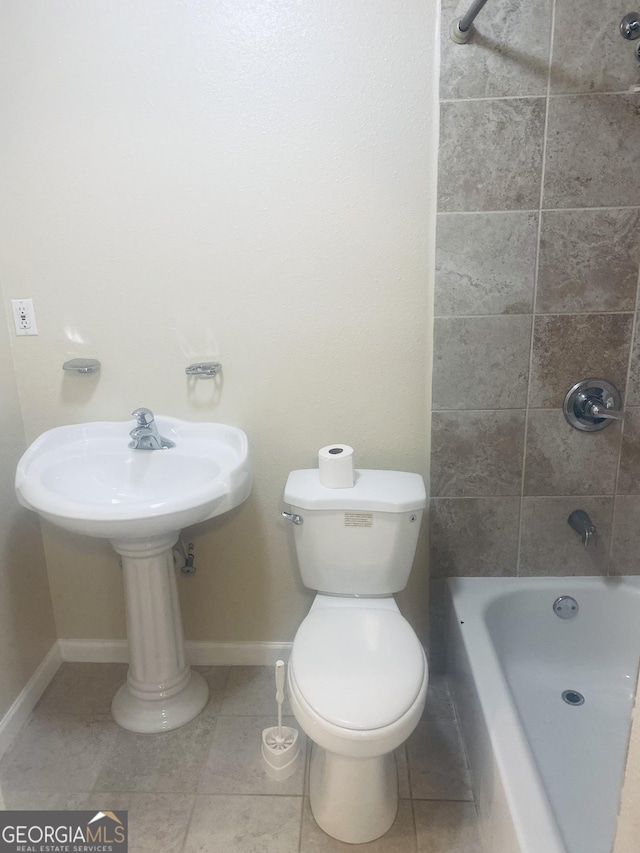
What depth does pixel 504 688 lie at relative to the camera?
1.52m

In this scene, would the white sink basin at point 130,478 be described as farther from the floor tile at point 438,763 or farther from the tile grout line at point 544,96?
the tile grout line at point 544,96

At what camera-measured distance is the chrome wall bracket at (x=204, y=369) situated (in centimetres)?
184

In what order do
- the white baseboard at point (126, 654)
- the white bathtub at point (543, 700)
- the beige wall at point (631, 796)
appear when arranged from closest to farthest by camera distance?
the beige wall at point (631, 796), the white bathtub at point (543, 700), the white baseboard at point (126, 654)

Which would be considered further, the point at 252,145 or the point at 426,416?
the point at 426,416

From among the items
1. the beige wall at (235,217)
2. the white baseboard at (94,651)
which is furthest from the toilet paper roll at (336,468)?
the white baseboard at (94,651)

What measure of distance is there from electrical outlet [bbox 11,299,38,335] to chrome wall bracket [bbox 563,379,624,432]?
1556 millimetres

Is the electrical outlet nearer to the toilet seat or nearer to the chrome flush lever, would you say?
the chrome flush lever

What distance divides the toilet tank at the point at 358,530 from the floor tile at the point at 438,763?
437 mm

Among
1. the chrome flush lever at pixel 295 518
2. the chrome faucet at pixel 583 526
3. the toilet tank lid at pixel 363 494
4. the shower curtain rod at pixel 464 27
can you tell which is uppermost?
the shower curtain rod at pixel 464 27

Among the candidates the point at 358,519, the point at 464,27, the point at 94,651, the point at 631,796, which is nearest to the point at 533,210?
the point at 464,27

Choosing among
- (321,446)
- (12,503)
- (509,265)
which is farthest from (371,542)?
(12,503)

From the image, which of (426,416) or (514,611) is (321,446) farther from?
(514,611)

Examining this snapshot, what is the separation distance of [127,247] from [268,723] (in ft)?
4.77

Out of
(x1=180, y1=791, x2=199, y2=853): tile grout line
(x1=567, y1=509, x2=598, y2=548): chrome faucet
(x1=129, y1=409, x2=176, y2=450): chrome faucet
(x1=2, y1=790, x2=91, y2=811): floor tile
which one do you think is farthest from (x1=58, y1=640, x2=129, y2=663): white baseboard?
(x1=567, y1=509, x2=598, y2=548): chrome faucet
